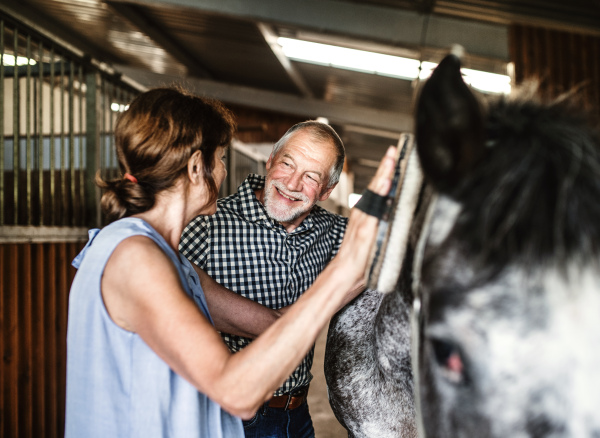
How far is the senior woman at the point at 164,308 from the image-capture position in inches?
34.9

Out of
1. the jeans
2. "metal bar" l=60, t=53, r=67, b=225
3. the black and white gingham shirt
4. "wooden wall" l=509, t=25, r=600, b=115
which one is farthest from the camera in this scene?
"wooden wall" l=509, t=25, r=600, b=115

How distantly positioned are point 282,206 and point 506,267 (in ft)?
4.02

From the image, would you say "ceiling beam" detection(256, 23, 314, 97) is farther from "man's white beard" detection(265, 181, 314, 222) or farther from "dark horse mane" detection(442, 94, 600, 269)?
"dark horse mane" detection(442, 94, 600, 269)

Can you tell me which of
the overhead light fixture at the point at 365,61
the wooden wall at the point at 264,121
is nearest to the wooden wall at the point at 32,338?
the overhead light fixture at the point at 365,61

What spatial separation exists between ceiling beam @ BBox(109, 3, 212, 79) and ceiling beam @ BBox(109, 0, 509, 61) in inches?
63.1

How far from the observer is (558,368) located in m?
0.58

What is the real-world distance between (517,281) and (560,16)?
14.2 ft

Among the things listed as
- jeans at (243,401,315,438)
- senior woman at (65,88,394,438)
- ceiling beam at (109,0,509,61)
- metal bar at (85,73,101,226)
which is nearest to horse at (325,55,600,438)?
senior woman at (65,88,394,438)

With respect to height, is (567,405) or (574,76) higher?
(574,76)

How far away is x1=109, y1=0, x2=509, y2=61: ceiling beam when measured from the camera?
4.48 meters

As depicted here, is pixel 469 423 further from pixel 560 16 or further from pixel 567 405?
pixel 560 16

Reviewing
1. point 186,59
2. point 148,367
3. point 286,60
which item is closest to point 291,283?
point 148,367

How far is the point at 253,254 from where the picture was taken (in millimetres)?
1746

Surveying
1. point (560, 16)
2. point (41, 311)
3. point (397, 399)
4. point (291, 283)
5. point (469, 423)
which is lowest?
point (41, 311)
